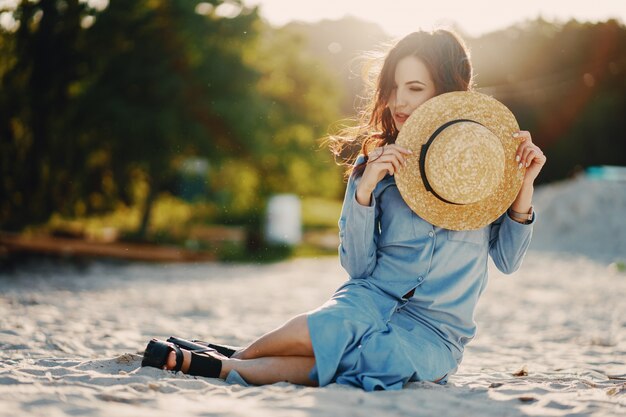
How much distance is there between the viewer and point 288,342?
2715mm

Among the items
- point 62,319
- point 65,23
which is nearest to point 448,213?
point 62,319

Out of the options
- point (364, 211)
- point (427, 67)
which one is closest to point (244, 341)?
point (364, 211)

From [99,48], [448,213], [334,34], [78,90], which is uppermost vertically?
[334,34]

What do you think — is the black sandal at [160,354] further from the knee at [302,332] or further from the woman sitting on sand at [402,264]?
the knee at [302,332]

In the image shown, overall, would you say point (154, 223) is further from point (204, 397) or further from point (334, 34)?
point (334, 34)

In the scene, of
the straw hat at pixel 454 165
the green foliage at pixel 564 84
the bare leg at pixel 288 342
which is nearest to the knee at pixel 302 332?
the bare leg at pixel 288 342

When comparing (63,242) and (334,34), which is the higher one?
(334,34)

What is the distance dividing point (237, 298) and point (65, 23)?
730 cm

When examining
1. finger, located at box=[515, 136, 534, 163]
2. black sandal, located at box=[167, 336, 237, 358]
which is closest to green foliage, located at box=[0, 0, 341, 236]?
black sandal, located at box=[167, 336, 237, 358]

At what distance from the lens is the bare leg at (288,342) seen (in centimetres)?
268

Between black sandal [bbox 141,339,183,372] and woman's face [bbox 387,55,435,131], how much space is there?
1389mm

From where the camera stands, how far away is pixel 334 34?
1447 inches

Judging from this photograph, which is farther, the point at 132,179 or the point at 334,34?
the point at 334,34

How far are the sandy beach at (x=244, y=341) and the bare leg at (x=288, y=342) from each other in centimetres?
14
